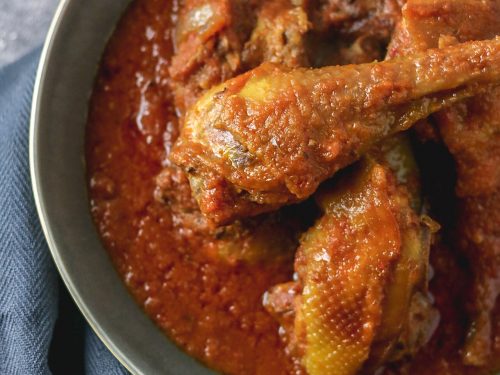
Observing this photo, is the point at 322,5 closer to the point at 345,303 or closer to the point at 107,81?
the point at 107,81

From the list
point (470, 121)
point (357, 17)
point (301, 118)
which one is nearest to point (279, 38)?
point (357, 17)

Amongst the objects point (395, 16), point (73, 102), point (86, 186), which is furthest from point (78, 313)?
point (395, 16)

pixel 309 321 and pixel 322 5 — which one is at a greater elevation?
pixel 322 5

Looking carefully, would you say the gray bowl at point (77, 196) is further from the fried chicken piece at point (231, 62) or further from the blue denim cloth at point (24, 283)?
the fried chicken piece at point (231, 62)

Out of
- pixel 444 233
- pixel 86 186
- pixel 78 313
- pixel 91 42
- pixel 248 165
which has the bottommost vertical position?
pixel 444 233

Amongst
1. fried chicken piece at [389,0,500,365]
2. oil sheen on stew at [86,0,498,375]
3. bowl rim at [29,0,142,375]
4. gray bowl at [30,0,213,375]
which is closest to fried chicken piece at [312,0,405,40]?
fried chicken piece at [389,0,500,365]

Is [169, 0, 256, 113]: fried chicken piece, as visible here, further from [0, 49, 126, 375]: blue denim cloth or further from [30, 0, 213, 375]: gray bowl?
[0, 49, 126, 375]: blue denim cloth

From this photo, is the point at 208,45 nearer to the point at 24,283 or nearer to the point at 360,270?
the point at 360,270
